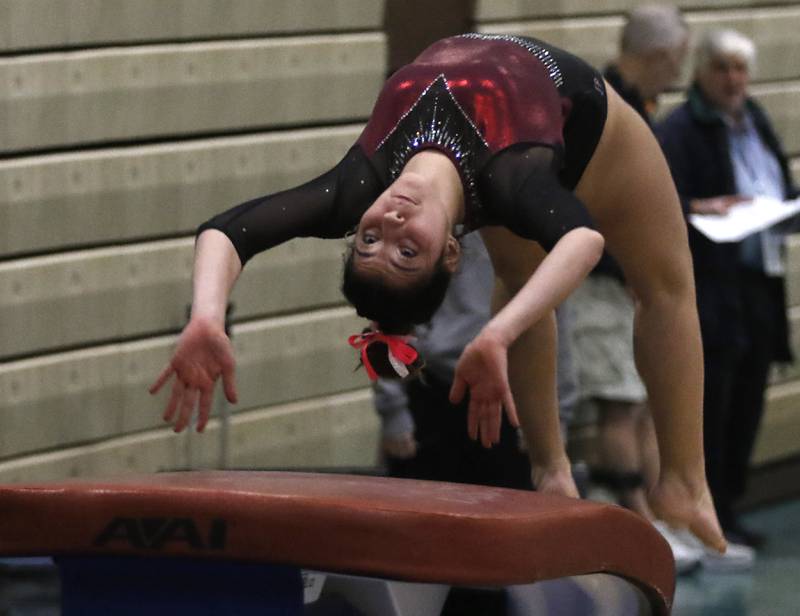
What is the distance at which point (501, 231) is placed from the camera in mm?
4496

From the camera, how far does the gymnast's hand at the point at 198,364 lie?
11.8ft

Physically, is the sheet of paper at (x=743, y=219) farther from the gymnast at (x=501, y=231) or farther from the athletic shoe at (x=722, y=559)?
the gymnast at (x=501, y=231)

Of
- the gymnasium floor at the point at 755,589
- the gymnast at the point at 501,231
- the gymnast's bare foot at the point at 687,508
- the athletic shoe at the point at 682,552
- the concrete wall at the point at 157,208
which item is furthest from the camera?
the athletic shoe at the point at 682,552

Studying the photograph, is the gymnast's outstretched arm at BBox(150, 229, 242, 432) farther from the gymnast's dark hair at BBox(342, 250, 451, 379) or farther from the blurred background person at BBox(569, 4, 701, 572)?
the blurred background person at BBox(569, 4, 701, 572)

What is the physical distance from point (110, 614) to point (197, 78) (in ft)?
9.97

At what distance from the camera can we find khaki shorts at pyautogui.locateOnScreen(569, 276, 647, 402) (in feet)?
21.9

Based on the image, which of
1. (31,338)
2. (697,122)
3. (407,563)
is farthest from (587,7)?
(407,563)

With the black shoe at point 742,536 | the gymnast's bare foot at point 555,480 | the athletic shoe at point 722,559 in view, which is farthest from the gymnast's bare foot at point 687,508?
the black shoe at point 742,536

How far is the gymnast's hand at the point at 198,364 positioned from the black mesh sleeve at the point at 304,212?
0.27 m

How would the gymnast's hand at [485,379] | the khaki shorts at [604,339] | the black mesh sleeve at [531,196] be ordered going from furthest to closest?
the khaki shorts at [604,339]
the black mesh sleeve at [531,196]
the gymnast's hand at [485,379]

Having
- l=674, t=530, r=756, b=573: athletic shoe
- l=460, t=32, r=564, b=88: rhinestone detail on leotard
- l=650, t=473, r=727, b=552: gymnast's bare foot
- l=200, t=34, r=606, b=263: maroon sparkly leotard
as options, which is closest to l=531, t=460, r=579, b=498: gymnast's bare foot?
l=650, t=473, r=727, b=552: gymnast's bare foot

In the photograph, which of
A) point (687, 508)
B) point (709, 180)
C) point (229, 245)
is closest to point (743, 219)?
point (709, 180)

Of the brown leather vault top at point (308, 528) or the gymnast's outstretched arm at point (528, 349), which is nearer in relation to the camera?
the brown leather vault top at point (308, 528)

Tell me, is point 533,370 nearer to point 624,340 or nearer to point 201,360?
point 201,360
